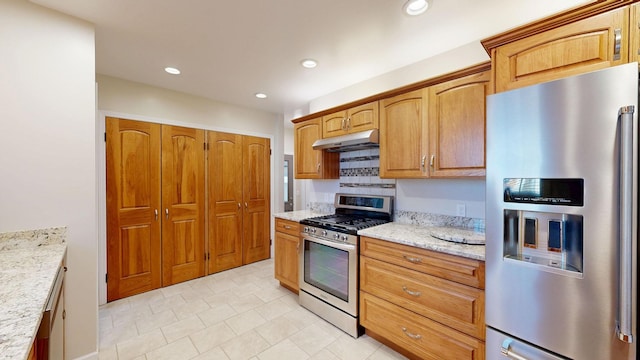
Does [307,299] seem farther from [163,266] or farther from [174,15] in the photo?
[174,15]

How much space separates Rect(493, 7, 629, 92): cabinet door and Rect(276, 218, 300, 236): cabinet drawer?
2.14 meters

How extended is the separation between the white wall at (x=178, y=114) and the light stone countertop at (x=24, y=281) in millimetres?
1130

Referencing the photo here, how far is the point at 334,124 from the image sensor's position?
278 cm

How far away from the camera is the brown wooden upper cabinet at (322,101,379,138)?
244 centimetres

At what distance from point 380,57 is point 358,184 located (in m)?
1.32

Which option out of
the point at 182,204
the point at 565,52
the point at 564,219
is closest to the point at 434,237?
the point at 564,219

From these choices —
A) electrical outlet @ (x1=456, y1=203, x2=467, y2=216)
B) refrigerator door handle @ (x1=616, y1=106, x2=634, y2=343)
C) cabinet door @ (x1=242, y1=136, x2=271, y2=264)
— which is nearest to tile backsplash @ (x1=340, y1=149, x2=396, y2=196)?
electrical outlet @ (x1=456, y1=203, x2=467, y2=216)

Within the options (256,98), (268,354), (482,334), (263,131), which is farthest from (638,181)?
(263,131)

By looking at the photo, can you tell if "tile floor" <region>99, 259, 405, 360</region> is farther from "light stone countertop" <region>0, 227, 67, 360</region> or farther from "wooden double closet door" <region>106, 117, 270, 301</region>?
"light stone countertop" <region>0, 227, 67, 360</region>

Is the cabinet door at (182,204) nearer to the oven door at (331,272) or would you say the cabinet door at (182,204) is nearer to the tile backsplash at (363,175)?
the oven door at (331,272)

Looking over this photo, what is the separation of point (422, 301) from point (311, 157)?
1916 millimetres

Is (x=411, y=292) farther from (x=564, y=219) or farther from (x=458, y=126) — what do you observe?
(x=458, y=126)

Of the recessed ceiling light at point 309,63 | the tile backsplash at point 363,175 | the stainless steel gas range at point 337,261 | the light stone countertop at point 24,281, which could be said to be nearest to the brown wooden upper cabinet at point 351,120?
the tile backsplash at point 363,175

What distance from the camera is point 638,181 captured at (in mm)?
1009
